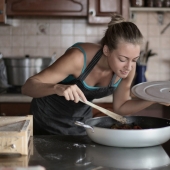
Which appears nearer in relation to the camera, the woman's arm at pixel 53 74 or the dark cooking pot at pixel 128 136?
the dark cooking pot at pixel 128 136

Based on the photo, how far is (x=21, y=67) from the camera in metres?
3.29

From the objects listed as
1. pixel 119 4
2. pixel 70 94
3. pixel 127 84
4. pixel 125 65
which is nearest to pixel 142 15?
pixel 119 4

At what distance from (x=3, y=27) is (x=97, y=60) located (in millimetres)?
1950

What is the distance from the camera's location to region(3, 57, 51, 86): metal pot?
3277mm

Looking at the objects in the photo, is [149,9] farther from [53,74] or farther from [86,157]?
[86,157]

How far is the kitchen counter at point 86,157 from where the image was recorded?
120 cm

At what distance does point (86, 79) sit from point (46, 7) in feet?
4.86

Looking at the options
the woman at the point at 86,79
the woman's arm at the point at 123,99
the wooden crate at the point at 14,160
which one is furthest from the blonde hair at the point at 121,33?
the wooden crate at the point at 14,160

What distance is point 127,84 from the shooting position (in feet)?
6.55

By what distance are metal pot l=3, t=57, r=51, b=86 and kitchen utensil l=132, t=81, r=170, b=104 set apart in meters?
1.82

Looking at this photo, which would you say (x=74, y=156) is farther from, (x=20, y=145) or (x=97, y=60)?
(x=97, y=60)

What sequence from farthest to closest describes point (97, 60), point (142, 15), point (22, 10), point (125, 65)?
point (142, 15) → point (22, 10) → point (97, 60) → point (125, 65)

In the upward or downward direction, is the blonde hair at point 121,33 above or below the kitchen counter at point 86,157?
above

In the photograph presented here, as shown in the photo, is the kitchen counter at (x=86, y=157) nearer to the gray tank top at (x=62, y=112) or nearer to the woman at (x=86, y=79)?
the woman at (x=86, y=79)
